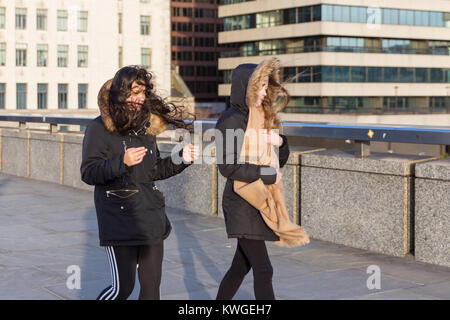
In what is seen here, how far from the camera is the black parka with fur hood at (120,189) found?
4.73 m

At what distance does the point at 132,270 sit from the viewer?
15.7 feet

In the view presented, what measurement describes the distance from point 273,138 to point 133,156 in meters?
1.08

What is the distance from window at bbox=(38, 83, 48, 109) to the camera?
312 feet

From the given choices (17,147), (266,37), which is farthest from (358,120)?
(17,147)

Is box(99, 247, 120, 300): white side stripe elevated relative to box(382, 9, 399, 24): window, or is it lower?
lower

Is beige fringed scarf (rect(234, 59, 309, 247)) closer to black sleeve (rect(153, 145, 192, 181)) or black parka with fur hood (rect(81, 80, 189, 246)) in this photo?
black sleeve (rect(153, 145, 192, 181))

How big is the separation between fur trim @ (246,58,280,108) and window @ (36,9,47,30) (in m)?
93.1

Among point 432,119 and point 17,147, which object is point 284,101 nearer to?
point 17,147

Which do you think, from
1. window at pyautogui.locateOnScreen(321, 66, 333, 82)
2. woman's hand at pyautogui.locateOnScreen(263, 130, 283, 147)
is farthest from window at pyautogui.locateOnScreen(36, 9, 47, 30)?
woman's hand at pyautogui.locateOnScreen(263, 130, 283, 147)

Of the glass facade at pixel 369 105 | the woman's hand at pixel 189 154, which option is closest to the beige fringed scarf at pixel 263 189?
the woman's hand at pixel 189 154

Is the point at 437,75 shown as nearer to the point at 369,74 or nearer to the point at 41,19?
the point at 369,74

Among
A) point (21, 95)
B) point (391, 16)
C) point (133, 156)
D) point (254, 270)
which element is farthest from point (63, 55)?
point (133, 156)

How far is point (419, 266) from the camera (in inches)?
305

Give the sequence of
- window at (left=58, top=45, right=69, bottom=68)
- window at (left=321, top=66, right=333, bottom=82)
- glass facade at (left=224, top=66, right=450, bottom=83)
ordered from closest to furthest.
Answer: window at (left=321, top=66, right=333, bottom=82)
glass facade at (left=224, top=66, right=450, bottom=83)
window at (left=58, top=45, right=69, bottom=68)
